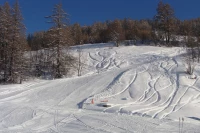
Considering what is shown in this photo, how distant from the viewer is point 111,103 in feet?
64.8

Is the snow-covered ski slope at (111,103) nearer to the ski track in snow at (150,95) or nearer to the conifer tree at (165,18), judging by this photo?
the ski track in snow at (150,95)

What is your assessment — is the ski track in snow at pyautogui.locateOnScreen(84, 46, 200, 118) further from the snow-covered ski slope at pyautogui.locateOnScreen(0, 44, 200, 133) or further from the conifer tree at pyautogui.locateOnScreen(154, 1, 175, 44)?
the conifer tree at pyautogui.locateOnScreen(154, 1, 175, 44)

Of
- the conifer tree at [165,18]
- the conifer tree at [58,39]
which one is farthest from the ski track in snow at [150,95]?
the conifer tree at [165,18]

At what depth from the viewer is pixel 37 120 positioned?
15203 millimetres

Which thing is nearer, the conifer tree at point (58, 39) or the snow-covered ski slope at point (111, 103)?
the snow-covered ski slope at point (111, 103)

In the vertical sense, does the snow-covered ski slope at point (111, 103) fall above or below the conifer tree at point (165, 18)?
below

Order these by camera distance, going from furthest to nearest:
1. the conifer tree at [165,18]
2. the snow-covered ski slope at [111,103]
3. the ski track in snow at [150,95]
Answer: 1. the conifer tree at [165,18]
2. the ski track in snow at [150,95]
3. the snow-covered ski slope at [111,103]

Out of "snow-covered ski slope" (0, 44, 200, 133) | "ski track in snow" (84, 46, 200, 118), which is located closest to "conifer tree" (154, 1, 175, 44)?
"snow-covered ski slope" (0, 44, 200, 133)

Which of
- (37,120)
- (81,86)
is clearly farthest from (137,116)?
(81,86)

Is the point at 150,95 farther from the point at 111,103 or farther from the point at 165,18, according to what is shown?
the point at 165,18

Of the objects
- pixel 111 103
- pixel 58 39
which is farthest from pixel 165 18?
pixel 111 103

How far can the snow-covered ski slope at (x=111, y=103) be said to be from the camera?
1344 centimetres

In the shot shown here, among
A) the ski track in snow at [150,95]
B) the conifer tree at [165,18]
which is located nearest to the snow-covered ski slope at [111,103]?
the ski track in snow at [150,95]

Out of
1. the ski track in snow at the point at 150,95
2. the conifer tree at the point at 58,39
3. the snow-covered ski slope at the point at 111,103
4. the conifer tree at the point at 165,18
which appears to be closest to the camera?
the snow-covered ski slope at the point at 111,103
